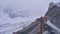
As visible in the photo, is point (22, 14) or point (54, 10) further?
point (22, 14)

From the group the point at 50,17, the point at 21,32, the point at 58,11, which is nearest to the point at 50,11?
the point at 50,17

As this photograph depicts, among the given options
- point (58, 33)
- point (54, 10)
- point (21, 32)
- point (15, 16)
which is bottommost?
point (58, 33)

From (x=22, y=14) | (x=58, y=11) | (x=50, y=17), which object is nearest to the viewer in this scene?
(x=58, y=11)

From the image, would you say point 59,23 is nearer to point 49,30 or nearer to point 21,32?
point 49,30

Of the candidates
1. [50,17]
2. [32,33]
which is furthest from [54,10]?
[32,33]

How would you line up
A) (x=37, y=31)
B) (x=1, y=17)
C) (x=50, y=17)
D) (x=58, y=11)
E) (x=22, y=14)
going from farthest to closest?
(x=22, y=14), (x=1, y=17), (x=50, y=17), (x=58, y=11), (x=37, y=31)

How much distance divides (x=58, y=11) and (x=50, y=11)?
2.06 ft

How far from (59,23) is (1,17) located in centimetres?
334

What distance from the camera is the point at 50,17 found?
555 cm

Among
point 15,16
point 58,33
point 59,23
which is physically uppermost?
point 15,16

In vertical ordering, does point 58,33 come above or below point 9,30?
below

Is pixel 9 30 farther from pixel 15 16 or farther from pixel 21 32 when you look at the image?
pixel 15 16

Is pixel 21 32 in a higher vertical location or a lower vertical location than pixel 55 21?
lower

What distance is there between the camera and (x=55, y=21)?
5.27 meters
